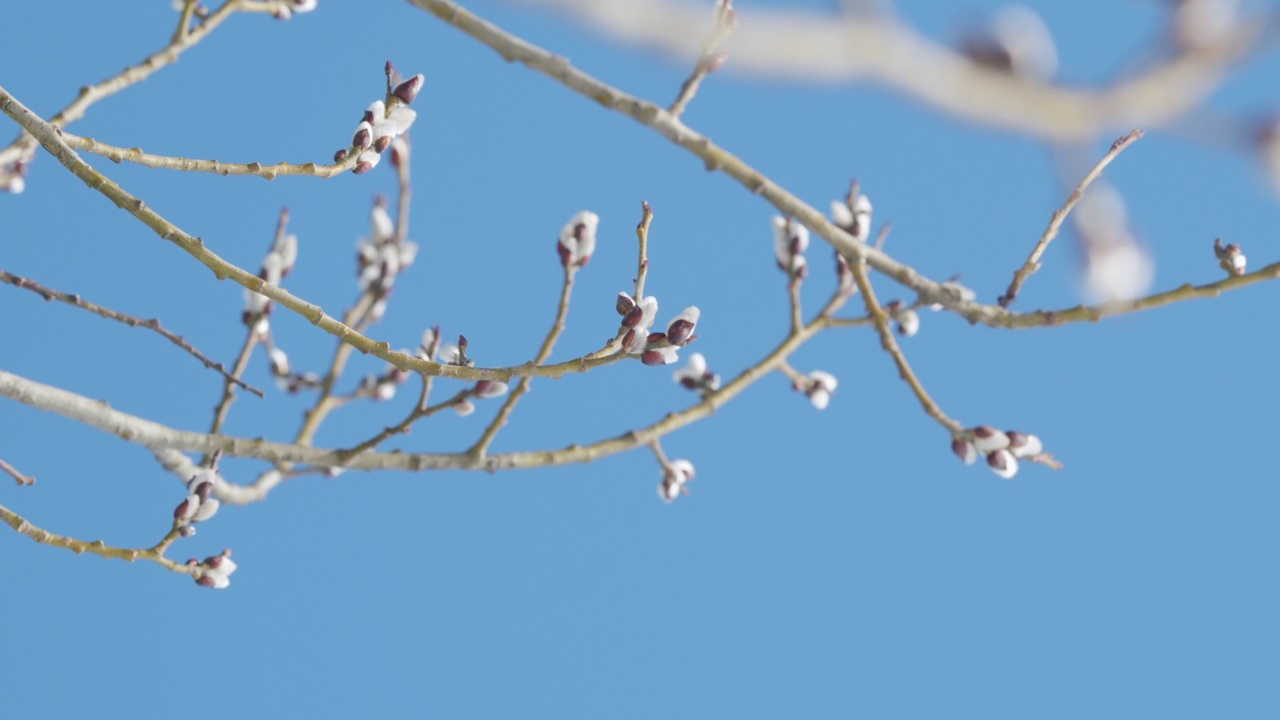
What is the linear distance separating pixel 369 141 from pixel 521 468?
55 cm

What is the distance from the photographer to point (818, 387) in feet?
7.41

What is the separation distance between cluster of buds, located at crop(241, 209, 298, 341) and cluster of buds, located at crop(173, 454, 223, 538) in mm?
520

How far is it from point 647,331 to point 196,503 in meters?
0.71

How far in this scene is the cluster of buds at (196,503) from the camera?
161 cm

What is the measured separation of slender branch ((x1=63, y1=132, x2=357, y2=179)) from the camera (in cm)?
133

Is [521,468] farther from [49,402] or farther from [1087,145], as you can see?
[1087,145]

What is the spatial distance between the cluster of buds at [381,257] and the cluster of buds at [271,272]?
0.15 metres

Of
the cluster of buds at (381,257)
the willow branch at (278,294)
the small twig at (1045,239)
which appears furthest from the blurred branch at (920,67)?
the cluster of buds at (381,257)

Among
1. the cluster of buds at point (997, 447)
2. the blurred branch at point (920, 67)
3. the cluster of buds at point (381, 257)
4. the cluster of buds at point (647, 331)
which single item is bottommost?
the blurred branch at point (920, 67)

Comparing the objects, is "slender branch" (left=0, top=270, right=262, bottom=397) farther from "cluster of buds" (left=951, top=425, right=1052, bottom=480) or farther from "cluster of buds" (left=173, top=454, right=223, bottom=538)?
"cluster of buds" (left=951, top=425, right=1052, bottom=480)

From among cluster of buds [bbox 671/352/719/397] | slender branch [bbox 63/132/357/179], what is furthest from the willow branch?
cluster of buds [bbox 671/352/719/397]

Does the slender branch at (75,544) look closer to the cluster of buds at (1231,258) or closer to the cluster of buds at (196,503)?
the cluster of buds at (196,503)

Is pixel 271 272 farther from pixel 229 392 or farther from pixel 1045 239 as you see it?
→ pixel 1045 239

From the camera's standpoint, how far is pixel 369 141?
1457 mm
